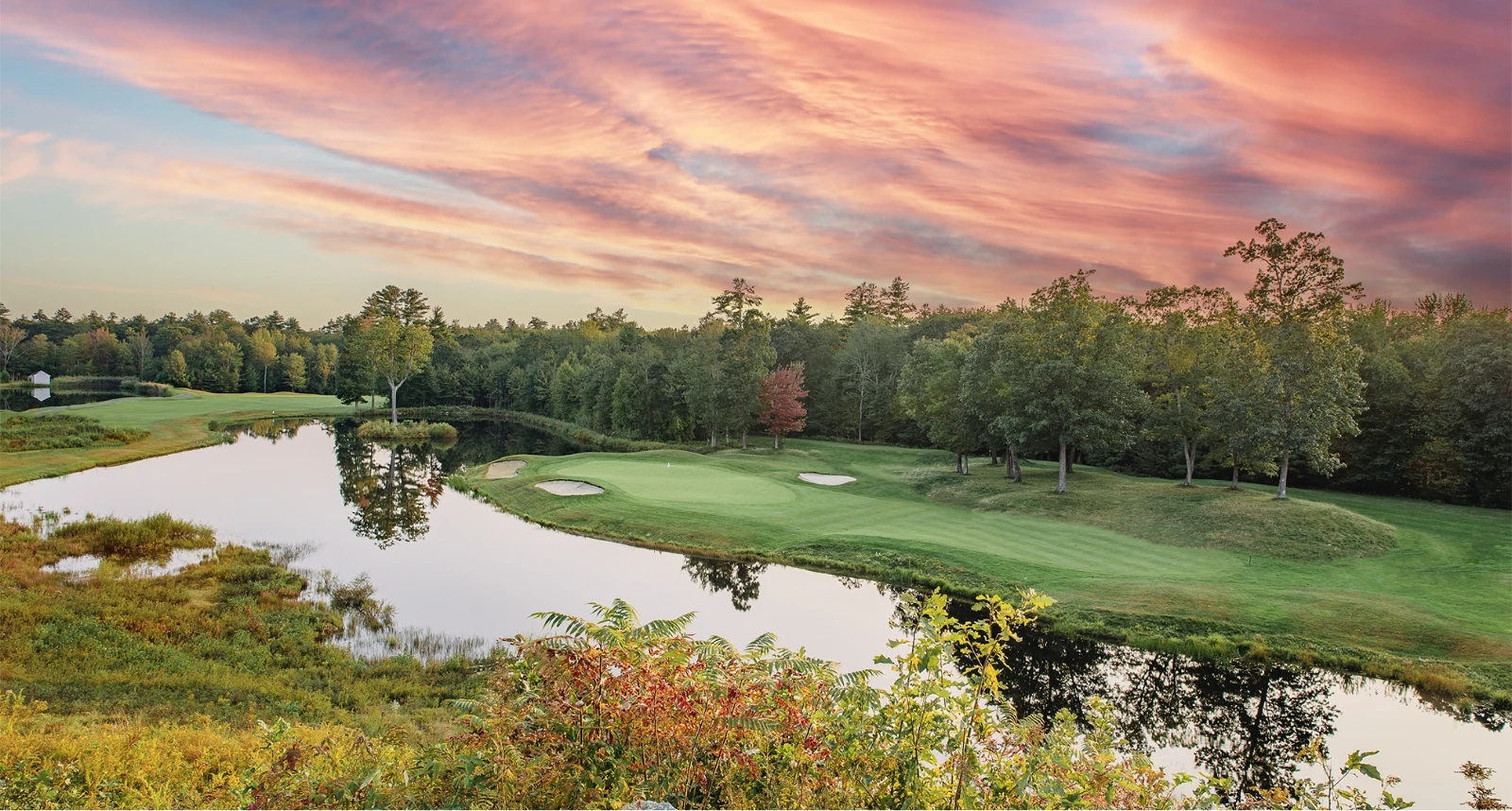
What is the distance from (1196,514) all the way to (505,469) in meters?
33.5

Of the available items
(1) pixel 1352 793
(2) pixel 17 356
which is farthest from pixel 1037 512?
(2) pixel 17 356

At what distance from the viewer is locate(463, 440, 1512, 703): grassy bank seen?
15812 mm

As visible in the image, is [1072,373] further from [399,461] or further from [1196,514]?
[399,461]

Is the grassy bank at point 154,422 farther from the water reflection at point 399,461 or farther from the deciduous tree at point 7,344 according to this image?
the deciduous tree at point 7,344

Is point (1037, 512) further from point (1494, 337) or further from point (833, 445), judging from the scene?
point (833, 445)

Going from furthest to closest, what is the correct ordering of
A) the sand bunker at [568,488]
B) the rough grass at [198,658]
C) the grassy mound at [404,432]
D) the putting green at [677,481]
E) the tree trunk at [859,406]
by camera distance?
the tree trunk at [859,406]
the grassy mound at [404,432]
the sand bunker at [568,488]
the putting green at [677,481]
the rough grass at [198,658]

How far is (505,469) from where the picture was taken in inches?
1630

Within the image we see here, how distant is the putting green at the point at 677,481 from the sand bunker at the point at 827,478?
2895 millimetres

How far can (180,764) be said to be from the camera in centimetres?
674

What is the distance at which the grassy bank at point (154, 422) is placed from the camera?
3659 cm

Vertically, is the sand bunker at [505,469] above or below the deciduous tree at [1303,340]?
below

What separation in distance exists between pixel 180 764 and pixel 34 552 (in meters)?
19.5

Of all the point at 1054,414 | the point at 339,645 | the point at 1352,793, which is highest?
the point at 1054,414

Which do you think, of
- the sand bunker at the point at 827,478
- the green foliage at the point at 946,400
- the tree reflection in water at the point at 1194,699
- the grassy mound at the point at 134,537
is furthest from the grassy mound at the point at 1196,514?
the grassy mound at the point at 134,537
